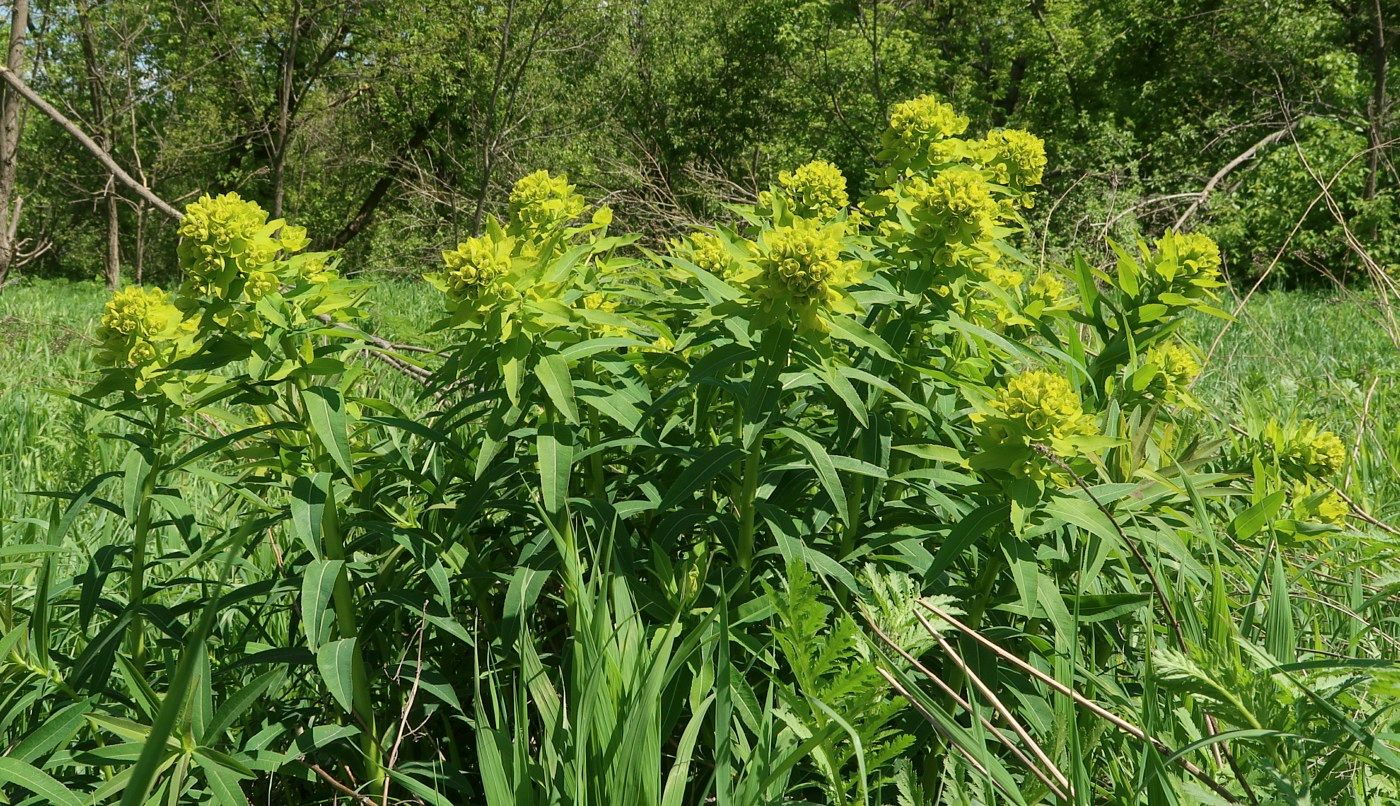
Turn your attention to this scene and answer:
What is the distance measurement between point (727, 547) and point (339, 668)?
0.74 metres

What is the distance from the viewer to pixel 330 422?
1.69 m

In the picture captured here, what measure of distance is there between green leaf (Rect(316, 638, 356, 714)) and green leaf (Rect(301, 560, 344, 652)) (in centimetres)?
3

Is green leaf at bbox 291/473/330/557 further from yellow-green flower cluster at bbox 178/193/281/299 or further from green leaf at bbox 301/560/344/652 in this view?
yellow-green flower cluster at bbox 178/193/281/299

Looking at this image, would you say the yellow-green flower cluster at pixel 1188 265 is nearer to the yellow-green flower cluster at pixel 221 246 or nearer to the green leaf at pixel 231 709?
the yellow-green flower cluster at pixel 221 246

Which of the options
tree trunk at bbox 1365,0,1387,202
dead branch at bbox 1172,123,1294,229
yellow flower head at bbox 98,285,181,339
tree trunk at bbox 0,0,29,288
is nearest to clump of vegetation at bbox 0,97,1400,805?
yellow flower head at bbox 98,285,181,339

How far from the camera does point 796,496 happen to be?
6.58ft

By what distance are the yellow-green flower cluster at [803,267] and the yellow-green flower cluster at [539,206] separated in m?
0.61

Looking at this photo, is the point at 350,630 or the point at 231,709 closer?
the point at 231,709

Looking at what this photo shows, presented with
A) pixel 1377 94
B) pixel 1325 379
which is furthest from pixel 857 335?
pixel 1377 94

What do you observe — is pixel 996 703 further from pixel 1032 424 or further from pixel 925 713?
pixel 1032 424

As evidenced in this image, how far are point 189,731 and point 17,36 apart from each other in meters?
3.23

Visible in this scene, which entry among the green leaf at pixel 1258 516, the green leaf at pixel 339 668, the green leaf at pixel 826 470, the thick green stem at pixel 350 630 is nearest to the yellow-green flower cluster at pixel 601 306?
the green leaf at pixel 826 470

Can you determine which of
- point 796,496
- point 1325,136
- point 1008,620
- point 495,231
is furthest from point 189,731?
point 1325,136

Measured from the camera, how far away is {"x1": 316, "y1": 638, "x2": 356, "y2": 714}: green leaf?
1595 millimetres
